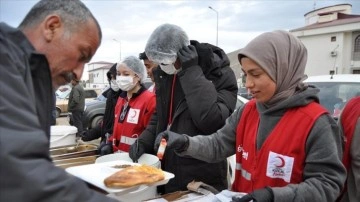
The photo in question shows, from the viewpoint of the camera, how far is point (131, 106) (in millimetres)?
3109

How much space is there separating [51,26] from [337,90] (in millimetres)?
4272

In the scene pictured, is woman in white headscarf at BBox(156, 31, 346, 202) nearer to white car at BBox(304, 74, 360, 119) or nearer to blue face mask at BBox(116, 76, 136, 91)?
blue face mask at BBox(116, 76, 136, 91)

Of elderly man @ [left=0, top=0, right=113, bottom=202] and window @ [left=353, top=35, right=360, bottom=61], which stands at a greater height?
window @ [left=353, top=35, right=360, bottom=61]

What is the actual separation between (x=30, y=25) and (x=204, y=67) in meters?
1.50

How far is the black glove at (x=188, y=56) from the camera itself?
228cm

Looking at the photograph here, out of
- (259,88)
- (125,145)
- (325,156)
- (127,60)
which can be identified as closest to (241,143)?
(259,88)

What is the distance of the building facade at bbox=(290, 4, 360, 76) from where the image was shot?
28547 mm

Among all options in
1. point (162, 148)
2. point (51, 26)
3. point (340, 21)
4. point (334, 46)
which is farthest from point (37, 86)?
point (340, 21)

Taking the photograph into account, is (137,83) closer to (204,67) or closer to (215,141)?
(204,67)

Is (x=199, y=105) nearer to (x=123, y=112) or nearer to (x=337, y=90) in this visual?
(x=123, y=112)

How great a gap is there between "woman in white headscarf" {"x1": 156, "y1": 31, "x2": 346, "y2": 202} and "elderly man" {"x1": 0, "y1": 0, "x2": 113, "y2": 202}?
84 centimetres

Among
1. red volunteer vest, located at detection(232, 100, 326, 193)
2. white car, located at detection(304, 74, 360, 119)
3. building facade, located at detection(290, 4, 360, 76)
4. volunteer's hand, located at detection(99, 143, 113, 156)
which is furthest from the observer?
building facade, located at detection(290, 4, 360, 76)

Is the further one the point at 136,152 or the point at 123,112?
the point at 123,112

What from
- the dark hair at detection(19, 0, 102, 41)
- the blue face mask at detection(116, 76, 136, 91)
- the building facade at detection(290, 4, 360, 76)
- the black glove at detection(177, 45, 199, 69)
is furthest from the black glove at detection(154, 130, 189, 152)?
the building facade at detection(290, 4, 360, 76)
